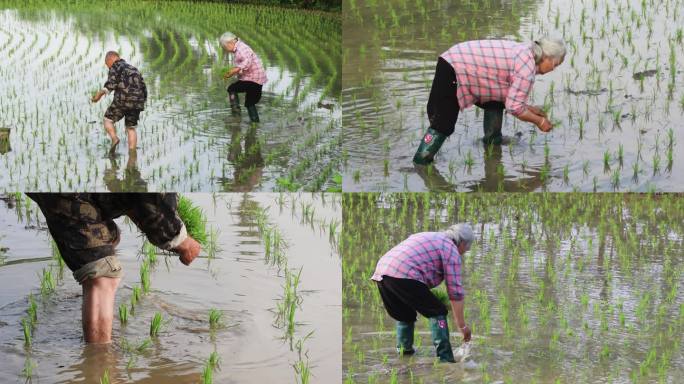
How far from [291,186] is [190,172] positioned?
25.9 inches

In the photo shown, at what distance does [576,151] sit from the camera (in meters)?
6.16

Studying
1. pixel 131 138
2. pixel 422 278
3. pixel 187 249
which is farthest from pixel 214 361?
pixel 131 138

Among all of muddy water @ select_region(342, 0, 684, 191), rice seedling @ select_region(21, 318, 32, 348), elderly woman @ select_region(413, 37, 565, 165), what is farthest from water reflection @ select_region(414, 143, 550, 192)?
rice seedling @ select_region(21, 318, 32, 348)

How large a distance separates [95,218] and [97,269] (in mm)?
222

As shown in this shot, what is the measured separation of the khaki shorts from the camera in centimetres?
429

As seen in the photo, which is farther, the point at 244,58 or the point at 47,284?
the point at 244,58

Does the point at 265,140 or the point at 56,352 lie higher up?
the point at 265,140

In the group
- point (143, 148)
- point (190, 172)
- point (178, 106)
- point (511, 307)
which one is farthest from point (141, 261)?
point (178, 106)

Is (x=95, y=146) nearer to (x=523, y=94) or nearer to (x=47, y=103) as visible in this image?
(x=47, y=103)

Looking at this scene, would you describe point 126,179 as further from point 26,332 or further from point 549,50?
point 549,50

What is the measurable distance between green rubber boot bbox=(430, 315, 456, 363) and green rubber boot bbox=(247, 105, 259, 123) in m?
3.52

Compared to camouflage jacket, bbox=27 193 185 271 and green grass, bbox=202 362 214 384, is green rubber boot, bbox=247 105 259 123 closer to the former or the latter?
camouflage jacket, bbox=27 193 185 271

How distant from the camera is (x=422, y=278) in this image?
15.0 ft

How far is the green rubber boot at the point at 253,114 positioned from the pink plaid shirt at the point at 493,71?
2445mm
